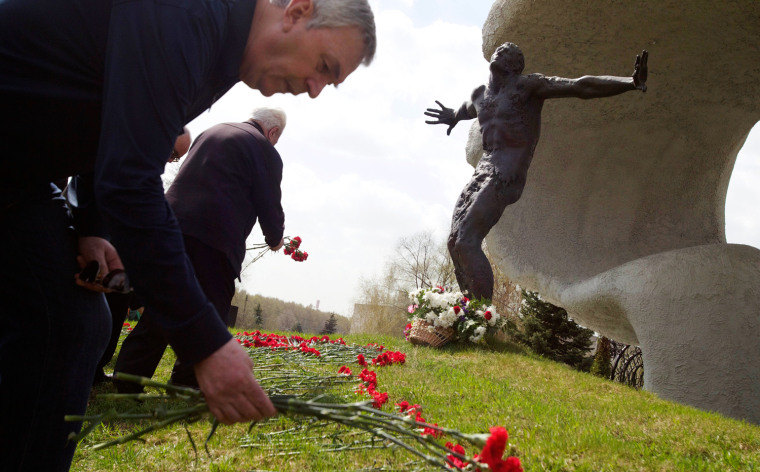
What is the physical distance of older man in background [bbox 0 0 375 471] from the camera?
893 mm

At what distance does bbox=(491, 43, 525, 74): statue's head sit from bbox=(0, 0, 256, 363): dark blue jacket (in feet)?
16.4

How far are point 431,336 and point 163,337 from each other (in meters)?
3.68

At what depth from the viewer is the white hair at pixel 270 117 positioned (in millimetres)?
3146

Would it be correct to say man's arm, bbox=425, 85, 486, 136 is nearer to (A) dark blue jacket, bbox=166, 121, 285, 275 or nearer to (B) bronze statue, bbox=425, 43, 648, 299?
(B) bronze statue, bbox=425, 43, 648, 299

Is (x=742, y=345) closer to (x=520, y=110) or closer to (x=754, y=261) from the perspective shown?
(x=754, y=261)

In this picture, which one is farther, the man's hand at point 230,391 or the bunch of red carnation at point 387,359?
the bunch of red carnation at point 387,359

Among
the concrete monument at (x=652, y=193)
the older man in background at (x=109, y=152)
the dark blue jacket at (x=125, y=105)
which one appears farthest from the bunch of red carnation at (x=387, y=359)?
the dark blue jacket at (x=125, y=105)

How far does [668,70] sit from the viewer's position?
604 centimetres

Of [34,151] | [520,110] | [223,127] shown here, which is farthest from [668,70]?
[34,151]

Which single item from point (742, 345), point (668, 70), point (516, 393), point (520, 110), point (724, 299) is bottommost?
point (516, 393)

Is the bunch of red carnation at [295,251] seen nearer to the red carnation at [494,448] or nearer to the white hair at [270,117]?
the white hair at [270,117]

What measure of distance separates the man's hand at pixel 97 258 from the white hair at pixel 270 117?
1978mm

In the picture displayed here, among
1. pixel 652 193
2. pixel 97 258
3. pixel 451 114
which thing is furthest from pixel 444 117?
pixel 97 258

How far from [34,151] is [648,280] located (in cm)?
489
